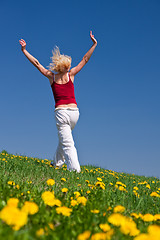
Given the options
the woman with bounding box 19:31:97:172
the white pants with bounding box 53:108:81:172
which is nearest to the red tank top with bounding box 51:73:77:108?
the woman with bounding box 19:31:97:172

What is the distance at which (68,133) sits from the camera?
7.58 meters

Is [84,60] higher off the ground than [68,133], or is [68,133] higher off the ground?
[84,60]

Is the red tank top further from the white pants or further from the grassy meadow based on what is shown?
the grassy meadow

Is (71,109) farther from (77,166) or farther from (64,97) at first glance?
(77,166)

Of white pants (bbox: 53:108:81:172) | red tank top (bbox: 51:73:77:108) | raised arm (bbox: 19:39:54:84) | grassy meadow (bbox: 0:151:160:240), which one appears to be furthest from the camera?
raised arm (bbox: 19:39:54:84)

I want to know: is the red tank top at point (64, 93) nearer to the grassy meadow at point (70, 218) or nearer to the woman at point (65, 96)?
the woman at point (65, 96)

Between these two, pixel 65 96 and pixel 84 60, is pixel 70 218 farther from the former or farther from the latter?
pixel 84 60

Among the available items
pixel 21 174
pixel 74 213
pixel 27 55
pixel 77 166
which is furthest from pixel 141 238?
pixel 27 55

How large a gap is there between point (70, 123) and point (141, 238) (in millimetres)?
6166

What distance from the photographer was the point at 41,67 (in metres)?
7.95

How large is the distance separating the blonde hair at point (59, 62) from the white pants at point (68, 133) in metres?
1.23

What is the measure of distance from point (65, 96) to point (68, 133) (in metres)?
1.08

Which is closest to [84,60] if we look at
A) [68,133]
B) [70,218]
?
[68,133]

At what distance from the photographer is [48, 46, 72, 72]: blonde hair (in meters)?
7.55
